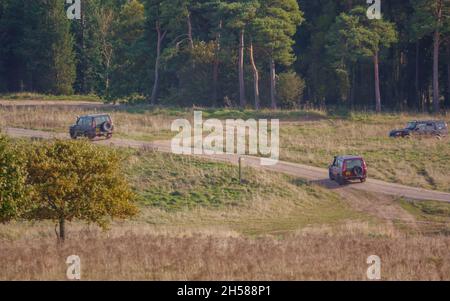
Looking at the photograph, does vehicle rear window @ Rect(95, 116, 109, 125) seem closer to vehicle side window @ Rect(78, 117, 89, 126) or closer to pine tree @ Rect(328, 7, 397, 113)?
vehicle side window @ Rect(78, 117, 89, 126)

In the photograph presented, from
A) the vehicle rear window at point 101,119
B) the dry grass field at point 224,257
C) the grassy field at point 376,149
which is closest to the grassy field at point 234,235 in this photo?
the dry grass field at point 224,257

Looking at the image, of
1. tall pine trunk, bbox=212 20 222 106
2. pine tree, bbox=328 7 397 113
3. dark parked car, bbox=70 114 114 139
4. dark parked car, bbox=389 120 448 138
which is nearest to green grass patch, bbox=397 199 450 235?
dark parked car, bbox=389 120 448 138

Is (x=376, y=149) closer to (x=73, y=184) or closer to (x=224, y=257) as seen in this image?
(x=73, y=184)

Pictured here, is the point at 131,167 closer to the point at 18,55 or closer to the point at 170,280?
the point at 170,280

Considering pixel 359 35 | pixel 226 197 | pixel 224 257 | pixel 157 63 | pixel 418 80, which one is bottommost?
pixel 226 197

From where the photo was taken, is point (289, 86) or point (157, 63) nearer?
point (289, 86)

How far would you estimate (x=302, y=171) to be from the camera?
4694 centimetres

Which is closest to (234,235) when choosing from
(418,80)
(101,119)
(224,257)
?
(224,257)

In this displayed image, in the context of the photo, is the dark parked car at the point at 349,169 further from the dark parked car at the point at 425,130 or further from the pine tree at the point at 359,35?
the pine tree at the point at 359,35

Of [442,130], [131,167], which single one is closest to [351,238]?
[131,167]

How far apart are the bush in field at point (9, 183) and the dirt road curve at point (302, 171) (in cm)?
1601

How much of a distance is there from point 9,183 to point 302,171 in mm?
23548

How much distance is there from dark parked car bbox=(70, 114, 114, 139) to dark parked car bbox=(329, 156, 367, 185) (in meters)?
16.4

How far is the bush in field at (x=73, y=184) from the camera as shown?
97.3 feet
